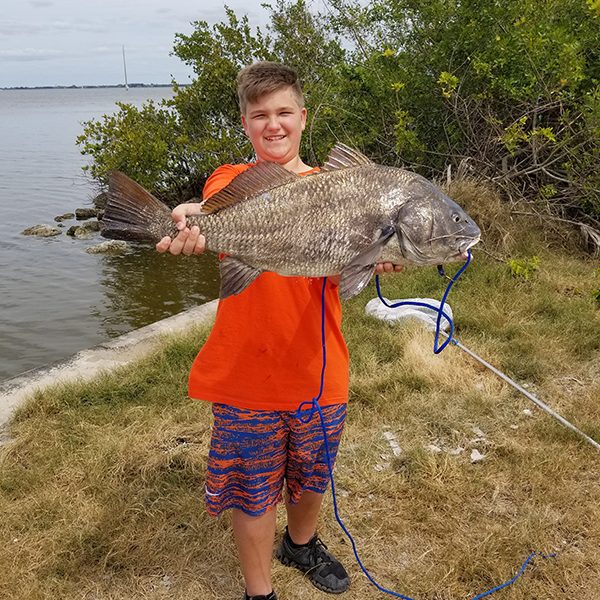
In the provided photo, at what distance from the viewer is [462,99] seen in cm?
988

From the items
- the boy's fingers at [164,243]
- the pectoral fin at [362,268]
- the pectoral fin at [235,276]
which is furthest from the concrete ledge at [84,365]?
the pectoral fin at [362,268]

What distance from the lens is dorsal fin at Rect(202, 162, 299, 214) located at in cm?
255

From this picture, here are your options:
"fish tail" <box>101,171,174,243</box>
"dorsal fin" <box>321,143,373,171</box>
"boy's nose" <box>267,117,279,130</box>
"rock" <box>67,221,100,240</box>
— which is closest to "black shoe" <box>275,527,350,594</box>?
"fish tail" <box>101,171,174,243</box>

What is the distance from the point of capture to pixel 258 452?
9.15 ft

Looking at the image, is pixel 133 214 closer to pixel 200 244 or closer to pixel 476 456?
pixel 200 244

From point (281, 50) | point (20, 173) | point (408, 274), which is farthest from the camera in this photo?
point (20, 173)

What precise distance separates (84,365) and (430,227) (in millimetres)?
4589

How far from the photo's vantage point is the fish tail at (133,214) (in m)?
2.57

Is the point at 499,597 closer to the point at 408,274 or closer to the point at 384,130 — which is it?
the point at 408,274

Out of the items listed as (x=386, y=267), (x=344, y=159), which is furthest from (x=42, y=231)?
(x=386, y=267)

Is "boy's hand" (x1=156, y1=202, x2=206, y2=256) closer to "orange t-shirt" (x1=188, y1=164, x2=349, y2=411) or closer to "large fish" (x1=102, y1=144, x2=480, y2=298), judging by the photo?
"large fish" (x1=102, y1=144, x2=480, y2=298)

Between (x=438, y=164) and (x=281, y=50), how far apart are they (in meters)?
7.17

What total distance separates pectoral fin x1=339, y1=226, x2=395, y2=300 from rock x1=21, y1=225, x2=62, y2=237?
16.1m

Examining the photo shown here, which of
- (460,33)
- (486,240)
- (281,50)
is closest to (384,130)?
(460,33)
